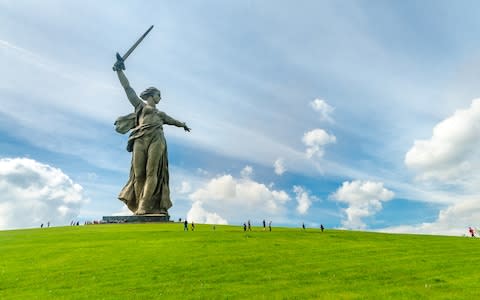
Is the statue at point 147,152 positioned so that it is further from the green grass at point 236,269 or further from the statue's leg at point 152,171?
the green grass at point 236,269

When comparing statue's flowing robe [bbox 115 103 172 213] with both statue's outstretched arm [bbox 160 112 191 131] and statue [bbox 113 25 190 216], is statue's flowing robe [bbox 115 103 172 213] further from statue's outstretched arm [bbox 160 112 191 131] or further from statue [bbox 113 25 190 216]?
statue's outstretched arm [bbox 160 112 191 131]

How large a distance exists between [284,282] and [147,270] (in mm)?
8326

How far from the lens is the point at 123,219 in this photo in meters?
58.7

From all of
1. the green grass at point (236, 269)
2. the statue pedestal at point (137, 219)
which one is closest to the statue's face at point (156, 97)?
the statue pedestal at point (137, 219)

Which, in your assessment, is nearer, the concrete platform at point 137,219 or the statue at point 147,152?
the concrete platform at point 137,219

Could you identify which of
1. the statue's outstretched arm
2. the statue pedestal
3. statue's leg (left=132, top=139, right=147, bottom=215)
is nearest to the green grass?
the statue pedestal

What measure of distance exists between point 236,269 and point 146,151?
43.6 meters

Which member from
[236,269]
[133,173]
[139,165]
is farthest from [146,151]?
[236,269]

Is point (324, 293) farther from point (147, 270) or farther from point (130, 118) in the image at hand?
point (130, 118)

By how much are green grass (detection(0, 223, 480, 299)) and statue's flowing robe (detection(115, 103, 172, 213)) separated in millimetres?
26529

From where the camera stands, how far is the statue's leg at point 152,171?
62.1 metres

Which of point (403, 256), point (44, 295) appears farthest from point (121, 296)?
point (403, 256)

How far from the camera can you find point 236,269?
24438 millimetres

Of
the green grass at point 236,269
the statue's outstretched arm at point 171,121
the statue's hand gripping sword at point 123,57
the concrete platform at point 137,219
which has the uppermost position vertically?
the statue's hand gripping sword at point 123,57
